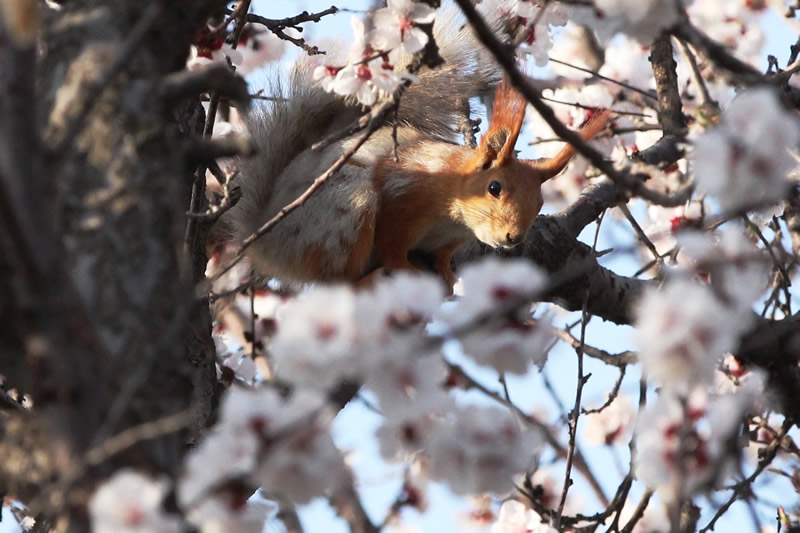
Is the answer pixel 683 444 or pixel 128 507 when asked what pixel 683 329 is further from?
pixel 128 507

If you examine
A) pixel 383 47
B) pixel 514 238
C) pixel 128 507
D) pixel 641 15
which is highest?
pixel 514 238

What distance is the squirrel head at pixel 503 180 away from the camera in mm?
3180

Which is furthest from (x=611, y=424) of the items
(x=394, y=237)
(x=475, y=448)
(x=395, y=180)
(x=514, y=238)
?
(x=475, y=448)

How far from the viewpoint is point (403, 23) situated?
91.3 inches

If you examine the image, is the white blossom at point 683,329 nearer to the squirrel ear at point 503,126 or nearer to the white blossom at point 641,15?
the white blossom at point 641,15

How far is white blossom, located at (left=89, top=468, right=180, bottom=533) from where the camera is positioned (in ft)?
3.43

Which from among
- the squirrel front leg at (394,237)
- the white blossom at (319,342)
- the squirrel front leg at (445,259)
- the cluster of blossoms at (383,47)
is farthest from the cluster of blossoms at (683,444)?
the squirrel front leg at (445,259)

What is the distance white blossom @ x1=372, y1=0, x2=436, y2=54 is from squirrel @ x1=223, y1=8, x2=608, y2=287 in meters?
0.90

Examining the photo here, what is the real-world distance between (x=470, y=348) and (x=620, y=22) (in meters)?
0.60

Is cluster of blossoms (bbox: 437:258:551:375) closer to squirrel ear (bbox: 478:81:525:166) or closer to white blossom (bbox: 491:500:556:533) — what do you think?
white blossom (bbox: 491:500:556:533)

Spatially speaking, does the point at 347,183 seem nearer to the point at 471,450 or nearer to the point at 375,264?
the point at 375,264

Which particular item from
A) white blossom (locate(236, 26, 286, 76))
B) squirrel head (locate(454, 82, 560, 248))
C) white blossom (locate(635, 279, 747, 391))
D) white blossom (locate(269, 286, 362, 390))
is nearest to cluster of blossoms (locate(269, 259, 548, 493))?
white blossom (locate(269, 286, 362, 390))

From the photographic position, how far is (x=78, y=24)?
144cm

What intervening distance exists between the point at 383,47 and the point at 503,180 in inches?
43.0
